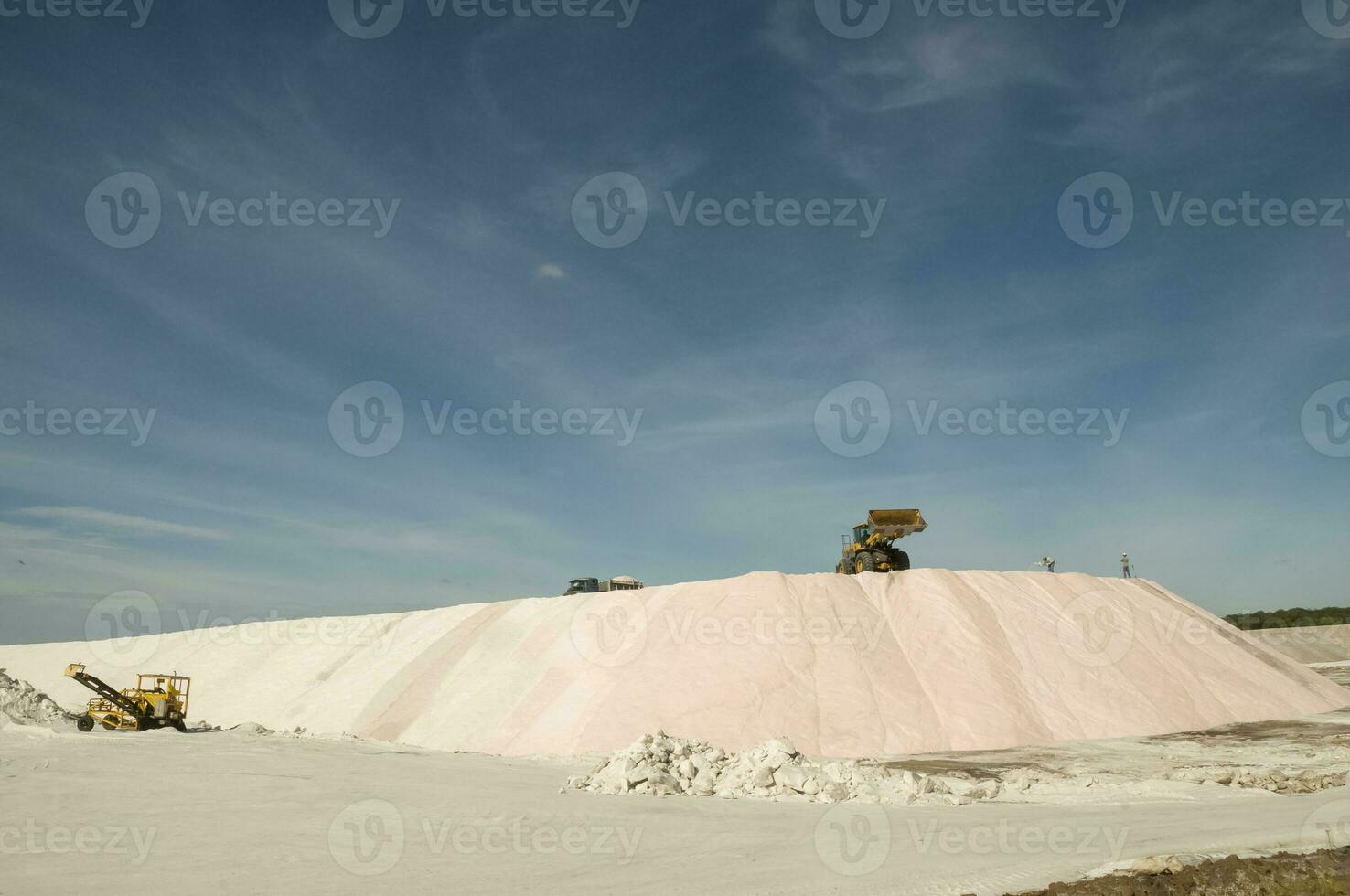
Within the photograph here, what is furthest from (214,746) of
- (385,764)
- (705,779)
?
(705,779)

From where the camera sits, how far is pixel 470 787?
621 inches

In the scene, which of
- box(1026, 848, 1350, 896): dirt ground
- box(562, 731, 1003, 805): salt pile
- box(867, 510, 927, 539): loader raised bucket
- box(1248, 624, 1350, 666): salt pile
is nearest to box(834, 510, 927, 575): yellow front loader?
box(867, 510, 927, 539): loader raised bucket

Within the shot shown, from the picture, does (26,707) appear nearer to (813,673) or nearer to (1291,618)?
(813,673)

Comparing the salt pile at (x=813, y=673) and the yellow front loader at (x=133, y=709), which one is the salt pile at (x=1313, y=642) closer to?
the salt pile at (x=813, y=673)

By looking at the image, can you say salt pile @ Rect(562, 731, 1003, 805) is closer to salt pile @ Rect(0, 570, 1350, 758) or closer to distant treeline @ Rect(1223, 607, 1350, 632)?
salt pile @ Rect(0, 570, 1350, 758)

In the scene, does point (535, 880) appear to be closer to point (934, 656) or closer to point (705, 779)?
point (705, 779)

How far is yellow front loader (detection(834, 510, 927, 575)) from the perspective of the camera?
108 ft

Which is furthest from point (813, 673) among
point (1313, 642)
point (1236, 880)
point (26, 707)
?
point (1313, 642)

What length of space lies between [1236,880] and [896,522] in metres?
23.3

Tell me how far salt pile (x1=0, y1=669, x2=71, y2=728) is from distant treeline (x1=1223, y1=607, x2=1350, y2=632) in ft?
294

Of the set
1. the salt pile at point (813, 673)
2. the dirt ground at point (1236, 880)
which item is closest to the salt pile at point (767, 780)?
the salt pile at point (813, 673)

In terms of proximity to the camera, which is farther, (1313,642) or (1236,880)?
(1313,642)

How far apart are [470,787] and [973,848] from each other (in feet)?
33.6

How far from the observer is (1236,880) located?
980cm
